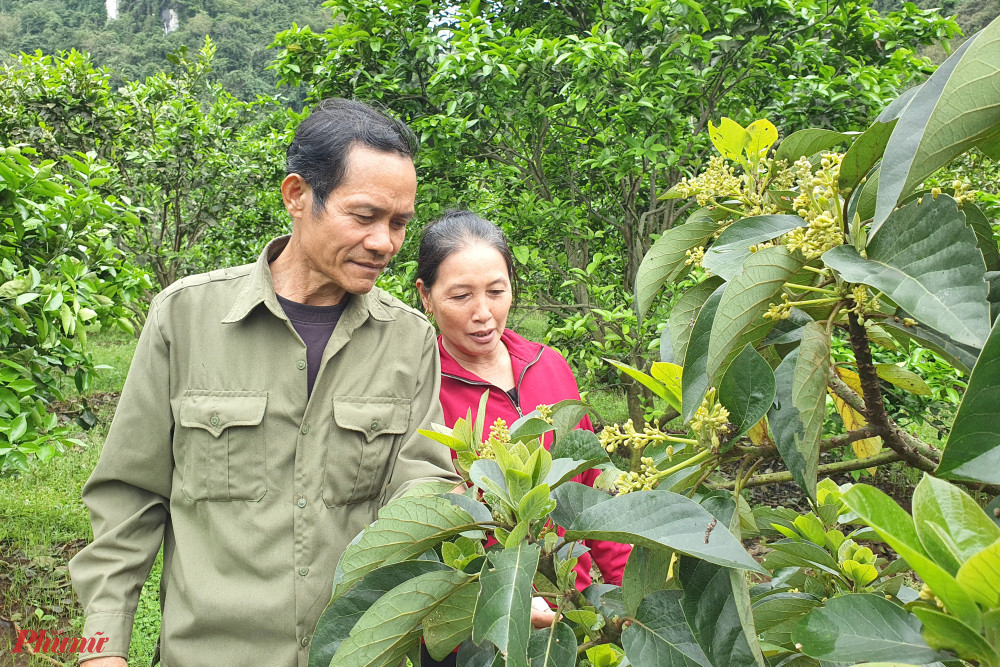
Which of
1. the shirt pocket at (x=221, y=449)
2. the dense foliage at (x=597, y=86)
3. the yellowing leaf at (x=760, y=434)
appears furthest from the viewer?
the dense foliage at (x=597, y=86)

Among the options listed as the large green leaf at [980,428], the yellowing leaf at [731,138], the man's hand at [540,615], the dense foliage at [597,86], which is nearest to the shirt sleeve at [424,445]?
the man's hand at [540,615]

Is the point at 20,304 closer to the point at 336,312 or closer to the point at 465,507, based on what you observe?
the point at 336,312

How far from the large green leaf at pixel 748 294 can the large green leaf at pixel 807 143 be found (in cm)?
24

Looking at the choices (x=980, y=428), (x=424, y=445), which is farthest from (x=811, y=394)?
(x=424, y=445)

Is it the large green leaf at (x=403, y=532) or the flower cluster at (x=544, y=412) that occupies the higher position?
the flower cluster at (x=544, y=412)

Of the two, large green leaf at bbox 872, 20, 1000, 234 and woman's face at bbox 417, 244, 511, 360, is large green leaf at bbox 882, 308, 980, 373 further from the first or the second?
woman's face at bbox 417, 244, 511, 360

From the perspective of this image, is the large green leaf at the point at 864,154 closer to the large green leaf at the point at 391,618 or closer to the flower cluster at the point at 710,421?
the flower cluster at the point at 710,421

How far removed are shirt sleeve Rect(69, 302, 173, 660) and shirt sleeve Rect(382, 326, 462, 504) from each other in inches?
21.9

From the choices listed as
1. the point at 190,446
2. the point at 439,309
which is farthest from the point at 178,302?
the point at 439,309

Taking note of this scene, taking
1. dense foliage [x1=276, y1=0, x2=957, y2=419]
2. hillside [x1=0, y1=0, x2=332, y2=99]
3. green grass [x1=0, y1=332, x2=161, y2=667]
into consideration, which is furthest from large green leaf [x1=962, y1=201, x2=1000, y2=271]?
hillside [x1=0, y1=0, x2=332, y2=99]

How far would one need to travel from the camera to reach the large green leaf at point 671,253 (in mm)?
969

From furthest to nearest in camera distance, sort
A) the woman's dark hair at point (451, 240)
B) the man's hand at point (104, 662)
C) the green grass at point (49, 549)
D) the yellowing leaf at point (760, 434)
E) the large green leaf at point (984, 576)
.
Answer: the green grass at point (49, 549)
the woman's dark hair at point (451, 240)
the man's hand at point (104, 662)
the yellowing leaf at point (760, 434)
the large green leaf at point (984, 576)

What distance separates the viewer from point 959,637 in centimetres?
55

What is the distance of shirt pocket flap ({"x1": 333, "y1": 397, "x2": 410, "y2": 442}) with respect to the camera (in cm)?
184
